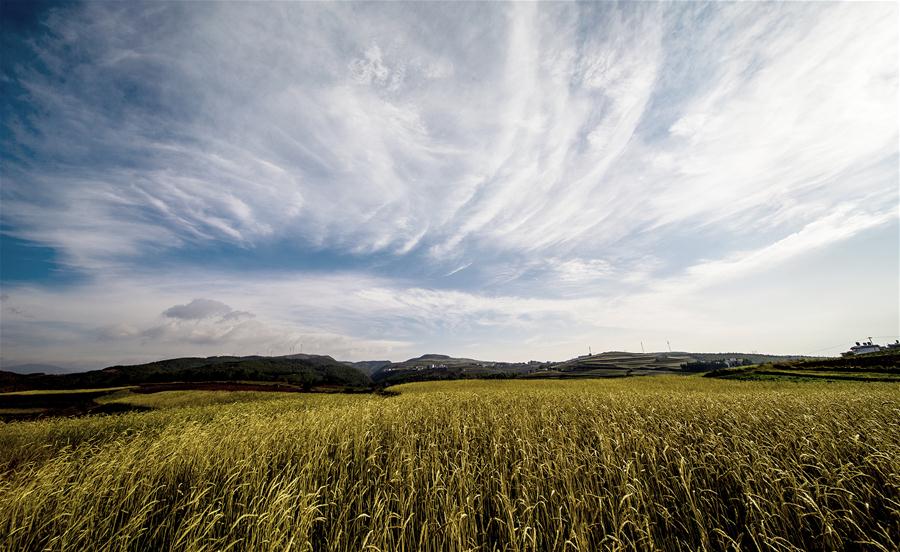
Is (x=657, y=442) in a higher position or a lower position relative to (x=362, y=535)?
higher

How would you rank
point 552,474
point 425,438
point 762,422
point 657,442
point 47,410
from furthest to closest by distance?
point 47,410 → point 762,422 → point 425,438 → point 657,442 → point 552,474

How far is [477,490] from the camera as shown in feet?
17.0

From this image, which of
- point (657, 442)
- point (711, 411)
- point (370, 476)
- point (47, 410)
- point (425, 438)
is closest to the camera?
point (370, 476)

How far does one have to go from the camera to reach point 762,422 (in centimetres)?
818

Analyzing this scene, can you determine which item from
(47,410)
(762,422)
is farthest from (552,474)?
(47,410)

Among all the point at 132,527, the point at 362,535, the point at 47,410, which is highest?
the point at 132,527

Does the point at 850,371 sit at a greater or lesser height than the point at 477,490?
lesser

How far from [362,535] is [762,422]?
10.0m

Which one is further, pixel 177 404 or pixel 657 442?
pixel 177 404

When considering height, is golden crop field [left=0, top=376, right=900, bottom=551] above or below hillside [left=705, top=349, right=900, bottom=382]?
above

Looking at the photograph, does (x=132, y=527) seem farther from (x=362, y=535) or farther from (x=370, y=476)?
(x=370, y=476)

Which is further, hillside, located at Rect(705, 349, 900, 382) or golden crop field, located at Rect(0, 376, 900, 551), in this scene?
hillside, located at Rect(705, 349, 900, 382)

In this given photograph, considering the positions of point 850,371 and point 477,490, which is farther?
point 850,371

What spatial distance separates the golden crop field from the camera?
3.88 metres
